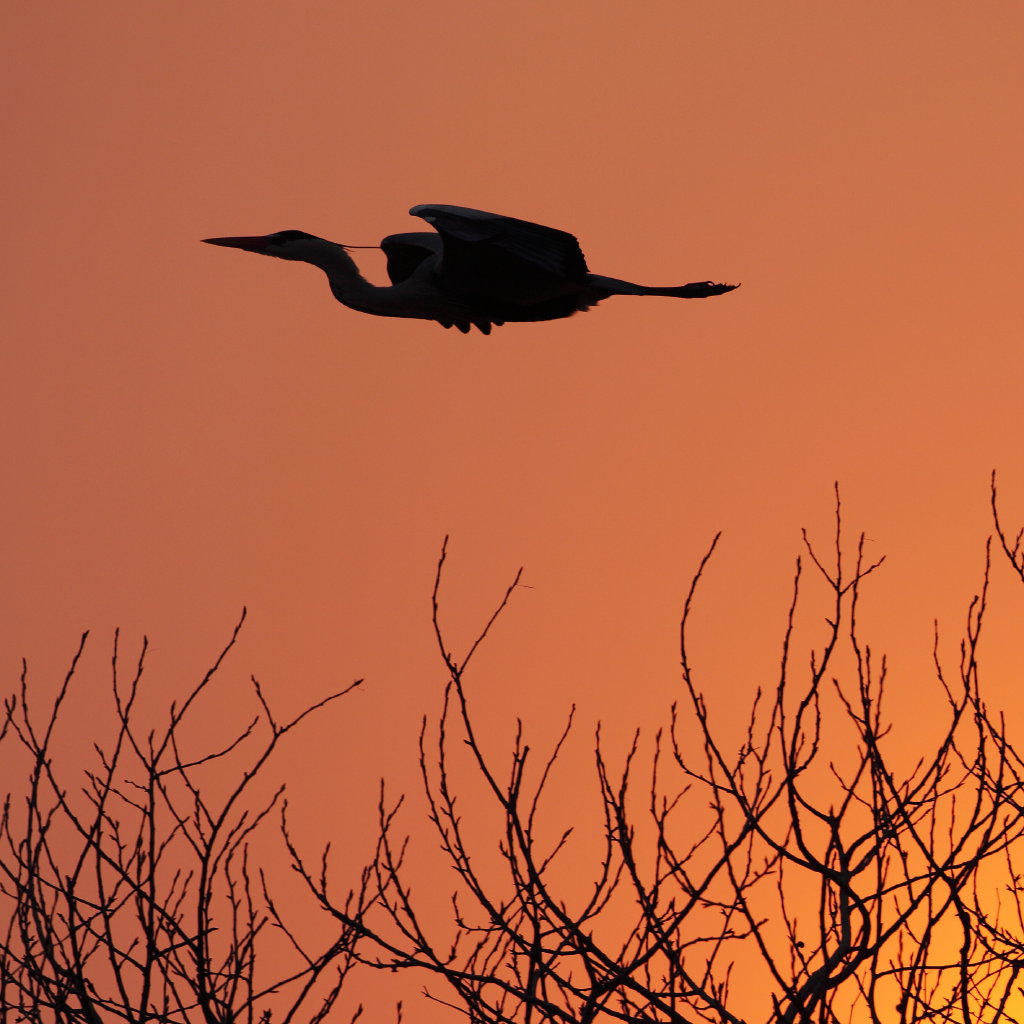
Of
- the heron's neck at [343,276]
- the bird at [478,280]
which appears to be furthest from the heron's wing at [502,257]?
the heron's neck at [343,276]

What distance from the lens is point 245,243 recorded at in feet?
29.3

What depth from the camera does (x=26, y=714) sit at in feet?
19.3

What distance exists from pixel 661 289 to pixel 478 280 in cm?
89

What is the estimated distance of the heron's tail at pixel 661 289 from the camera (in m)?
7.86

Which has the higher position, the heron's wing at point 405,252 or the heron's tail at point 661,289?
the heron's wing at point 405,252

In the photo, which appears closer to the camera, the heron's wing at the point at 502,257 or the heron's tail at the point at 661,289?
the heron's wing at the point at 502,257

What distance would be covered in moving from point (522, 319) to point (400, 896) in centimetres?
375

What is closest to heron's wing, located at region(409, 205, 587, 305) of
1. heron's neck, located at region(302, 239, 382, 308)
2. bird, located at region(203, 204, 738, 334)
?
bird, located at region(203, 204, 738, 334)

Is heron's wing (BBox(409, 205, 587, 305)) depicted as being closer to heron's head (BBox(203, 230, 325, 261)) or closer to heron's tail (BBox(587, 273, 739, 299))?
heron's tail (BBox(587, 273, 739, 299))

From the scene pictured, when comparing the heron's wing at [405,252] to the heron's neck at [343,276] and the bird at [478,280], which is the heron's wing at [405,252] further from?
the heron's neck at [343,276]

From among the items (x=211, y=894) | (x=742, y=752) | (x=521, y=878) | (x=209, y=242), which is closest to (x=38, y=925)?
(x=211, y=894)

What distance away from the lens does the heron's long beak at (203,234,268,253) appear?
877cm

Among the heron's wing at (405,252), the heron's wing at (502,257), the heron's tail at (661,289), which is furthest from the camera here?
the heron's wing at (405,252)

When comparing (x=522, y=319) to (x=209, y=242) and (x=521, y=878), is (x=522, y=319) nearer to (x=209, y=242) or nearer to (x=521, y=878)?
(x=209, y=242)
